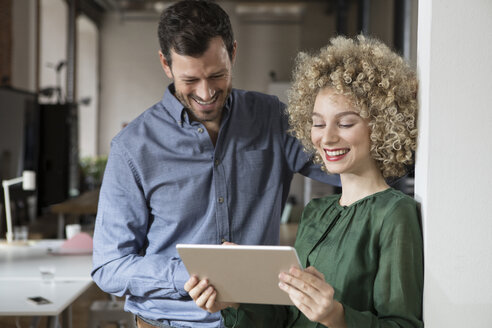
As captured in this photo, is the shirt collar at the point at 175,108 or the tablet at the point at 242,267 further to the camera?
the shirt collar at the point at 175,108

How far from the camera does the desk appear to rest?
2.64 meters

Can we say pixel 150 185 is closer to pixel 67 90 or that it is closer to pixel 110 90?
pixel 67 90

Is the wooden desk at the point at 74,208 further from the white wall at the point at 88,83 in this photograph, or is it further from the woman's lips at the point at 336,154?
the white wall at the point at 88,83

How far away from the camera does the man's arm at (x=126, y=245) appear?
1.76m

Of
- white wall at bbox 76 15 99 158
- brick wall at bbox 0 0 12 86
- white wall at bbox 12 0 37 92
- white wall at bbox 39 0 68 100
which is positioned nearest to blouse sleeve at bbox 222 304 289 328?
brick wall at bbox 0 0 12 86

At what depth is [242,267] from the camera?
128 centimetres

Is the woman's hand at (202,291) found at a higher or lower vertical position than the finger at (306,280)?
lower

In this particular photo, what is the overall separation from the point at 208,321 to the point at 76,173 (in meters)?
6.76

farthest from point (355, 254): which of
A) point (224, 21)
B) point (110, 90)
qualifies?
point (110, 90)

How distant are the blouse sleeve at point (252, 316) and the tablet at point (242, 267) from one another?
0.54 feet

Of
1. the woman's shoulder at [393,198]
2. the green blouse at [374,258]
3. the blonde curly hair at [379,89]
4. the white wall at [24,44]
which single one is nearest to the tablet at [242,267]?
the green blouse at [374,258]

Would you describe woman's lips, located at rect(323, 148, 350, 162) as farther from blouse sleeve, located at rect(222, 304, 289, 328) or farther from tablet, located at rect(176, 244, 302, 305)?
blouse sleeve, located at rect(222, 304, 289, 328)

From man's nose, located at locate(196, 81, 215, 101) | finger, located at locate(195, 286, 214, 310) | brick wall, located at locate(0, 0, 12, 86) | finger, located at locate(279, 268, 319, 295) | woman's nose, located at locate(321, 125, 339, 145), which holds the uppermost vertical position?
brick wall, located at locate(0, 0, 12, 86)

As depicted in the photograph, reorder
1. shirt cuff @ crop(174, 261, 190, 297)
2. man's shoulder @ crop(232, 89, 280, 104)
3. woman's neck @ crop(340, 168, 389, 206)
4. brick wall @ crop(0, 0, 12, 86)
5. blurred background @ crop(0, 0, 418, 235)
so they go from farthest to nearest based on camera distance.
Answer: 1. blurred background @ crop(0, 0, 418, 235)
2. brick wall @ crop(0, 0, 12, 86)
3. man's shoulder @ crop(232, 89, 280, 104)
4. shirt cuff @ crop(174, 261, 190, 297)
5. woman's neck @ crop(340, 168, 389, 206)
